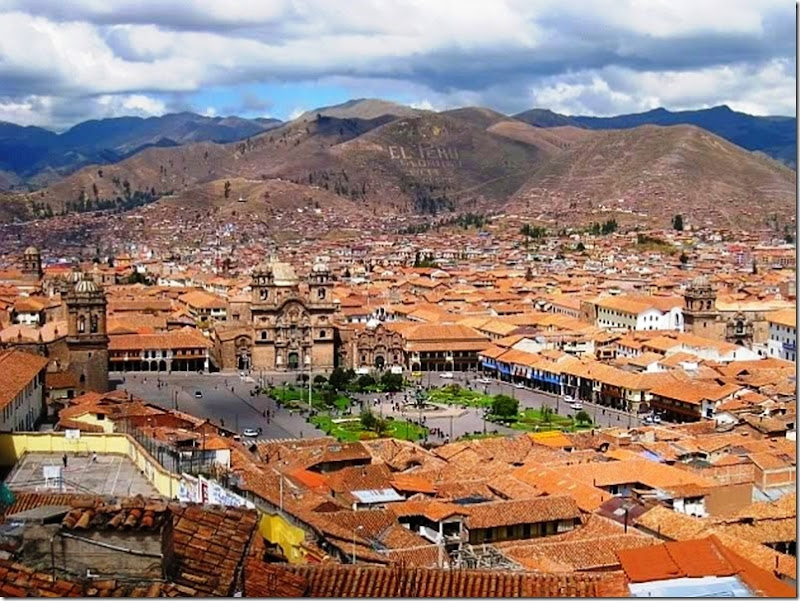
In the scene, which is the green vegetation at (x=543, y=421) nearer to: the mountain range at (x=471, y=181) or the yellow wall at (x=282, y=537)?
the yellow wall at (x=282, y=537)

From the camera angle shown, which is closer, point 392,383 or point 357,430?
point 357,430

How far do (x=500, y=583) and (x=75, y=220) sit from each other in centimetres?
11628

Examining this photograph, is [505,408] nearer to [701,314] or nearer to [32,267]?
[701,314]

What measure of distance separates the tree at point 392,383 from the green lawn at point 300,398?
1810 mm

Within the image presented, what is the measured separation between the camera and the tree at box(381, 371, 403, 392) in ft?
129

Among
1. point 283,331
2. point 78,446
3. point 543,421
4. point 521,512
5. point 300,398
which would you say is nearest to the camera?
point 78,446

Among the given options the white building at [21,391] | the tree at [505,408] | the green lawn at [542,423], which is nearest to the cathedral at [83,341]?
the tree at [505,408]

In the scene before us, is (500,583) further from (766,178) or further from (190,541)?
(766,178)

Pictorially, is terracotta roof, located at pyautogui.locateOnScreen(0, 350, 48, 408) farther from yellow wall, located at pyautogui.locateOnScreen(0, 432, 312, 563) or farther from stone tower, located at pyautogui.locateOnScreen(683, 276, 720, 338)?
stone tower, located at pyautogui.locateOnScreen(683, 276, 720, 338)

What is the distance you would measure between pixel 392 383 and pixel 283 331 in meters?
6.56

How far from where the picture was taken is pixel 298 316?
147ft

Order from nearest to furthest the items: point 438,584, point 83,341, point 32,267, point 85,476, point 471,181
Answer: point 438,584 < point 85,476 < point 83,341 < point 32,267 < point 471,181

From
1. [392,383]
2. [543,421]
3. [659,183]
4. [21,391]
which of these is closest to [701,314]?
[392,383]

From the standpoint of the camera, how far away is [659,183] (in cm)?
12975
